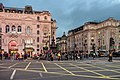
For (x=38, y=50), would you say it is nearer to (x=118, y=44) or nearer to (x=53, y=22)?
(x=53, y=22)

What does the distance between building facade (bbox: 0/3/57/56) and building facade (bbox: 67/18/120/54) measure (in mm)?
19782

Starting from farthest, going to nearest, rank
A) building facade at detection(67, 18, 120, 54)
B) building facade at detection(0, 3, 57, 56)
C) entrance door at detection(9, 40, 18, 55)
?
1. building facade at detection(67, 18, 120, 54)
2. entrance door at detection(9, 40, 18, 55)
3. building facade at detection(0, 3, 57, 56)

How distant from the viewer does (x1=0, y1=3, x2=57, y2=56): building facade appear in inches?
3851

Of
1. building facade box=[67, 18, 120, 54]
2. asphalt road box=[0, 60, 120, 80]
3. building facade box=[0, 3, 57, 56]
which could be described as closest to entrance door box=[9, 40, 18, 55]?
building facade box=[0, 3, 57, 56]

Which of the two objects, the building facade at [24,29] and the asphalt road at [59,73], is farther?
the building facade at [24,29]

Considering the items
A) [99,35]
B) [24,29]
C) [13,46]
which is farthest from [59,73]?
[99,35]

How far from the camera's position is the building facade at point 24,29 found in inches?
3851

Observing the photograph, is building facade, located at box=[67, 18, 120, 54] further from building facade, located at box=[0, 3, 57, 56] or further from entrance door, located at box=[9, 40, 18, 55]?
entrance door, located at box=[9, 40, 18, 55]

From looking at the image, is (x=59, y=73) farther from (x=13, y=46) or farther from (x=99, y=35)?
(x=99, y=35)

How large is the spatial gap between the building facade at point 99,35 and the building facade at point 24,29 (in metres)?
19.8

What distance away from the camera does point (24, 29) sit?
101m

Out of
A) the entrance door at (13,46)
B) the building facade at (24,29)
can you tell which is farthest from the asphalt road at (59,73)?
the entrance door at (13,46)

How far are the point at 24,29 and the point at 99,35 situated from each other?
1958 inches

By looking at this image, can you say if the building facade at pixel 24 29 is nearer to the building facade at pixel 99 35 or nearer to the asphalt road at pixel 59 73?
the building facade at pixel 99 35
